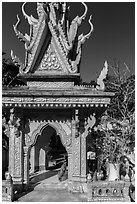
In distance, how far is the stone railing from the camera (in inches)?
321

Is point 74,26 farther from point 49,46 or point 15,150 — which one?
point 15,150

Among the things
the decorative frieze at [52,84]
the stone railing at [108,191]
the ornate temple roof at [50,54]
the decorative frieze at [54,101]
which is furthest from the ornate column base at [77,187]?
the decorative frieze at [52,84]

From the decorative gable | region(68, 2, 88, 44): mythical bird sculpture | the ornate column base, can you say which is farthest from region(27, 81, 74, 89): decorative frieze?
the ornate column base

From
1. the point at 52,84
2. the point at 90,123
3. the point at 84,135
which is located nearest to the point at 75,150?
the point at 84,135

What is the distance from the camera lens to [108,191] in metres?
8.27

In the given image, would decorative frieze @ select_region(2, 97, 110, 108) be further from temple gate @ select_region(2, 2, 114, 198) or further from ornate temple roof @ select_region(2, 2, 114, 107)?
ornate temple roof @ select_region(2, 2, 114, 107)

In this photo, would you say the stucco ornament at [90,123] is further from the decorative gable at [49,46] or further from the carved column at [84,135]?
the decorative gable at [49,46]

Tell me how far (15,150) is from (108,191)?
4.69 m

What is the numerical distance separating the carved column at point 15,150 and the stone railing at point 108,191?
352 centimetres

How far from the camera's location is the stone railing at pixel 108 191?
26.7 feet

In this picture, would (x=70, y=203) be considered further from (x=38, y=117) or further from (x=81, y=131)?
(x=38, y=117)

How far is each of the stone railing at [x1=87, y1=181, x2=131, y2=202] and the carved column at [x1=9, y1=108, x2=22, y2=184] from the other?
11.6 ft

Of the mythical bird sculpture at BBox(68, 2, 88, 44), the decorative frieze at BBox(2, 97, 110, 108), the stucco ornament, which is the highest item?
the mythical bird sculpture at BBox(68, 2, 88, 44)

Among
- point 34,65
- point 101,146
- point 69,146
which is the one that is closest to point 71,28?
point 34,65
